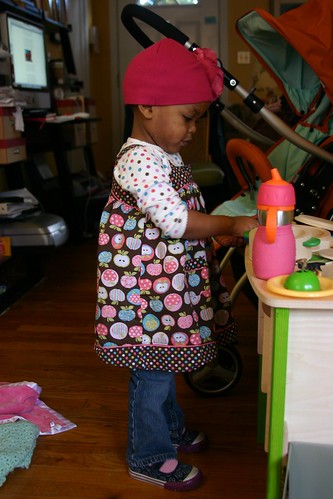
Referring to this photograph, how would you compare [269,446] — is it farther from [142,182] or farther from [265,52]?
[265,52]

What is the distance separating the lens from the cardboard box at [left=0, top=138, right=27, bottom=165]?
2.75 m

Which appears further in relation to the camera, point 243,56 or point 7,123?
point 243,56

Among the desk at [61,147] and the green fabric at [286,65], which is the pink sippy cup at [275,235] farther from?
the desk at [61,147]

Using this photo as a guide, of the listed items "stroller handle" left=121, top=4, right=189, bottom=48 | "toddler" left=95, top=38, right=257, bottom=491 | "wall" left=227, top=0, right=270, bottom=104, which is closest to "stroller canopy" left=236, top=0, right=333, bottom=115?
"stroller handle" left=121, top=4, right=189, bottom=48

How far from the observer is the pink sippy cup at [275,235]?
0.93 metres

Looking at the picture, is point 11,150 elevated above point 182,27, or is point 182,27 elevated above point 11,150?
point 182,27

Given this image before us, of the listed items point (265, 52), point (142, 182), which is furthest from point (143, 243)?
point (265, 52)

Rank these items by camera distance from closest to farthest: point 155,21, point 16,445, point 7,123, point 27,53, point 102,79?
point 16,445 → point 155,21 → point 7,123 → point 27,53 → point 102,79

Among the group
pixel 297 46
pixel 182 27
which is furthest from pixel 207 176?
pixel 182 27

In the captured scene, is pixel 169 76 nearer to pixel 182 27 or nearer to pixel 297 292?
pixel 297 292

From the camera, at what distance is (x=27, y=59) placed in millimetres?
3611

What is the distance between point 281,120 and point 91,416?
96cm

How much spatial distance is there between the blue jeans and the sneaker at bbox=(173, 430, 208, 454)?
134mm

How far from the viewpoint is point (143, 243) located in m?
1.26
